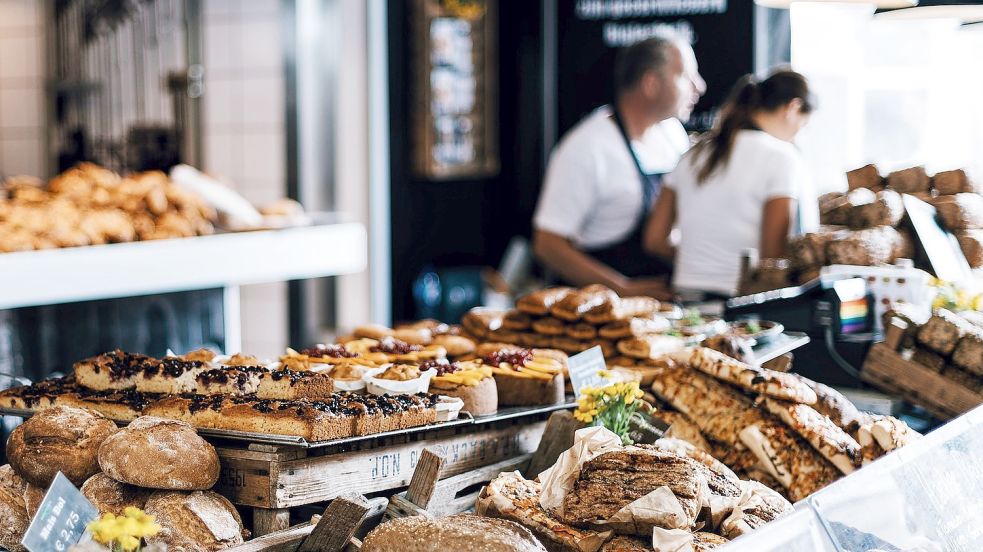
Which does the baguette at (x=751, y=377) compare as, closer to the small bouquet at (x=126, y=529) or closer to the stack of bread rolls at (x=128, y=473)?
the stack of bread rolls at (x=128, y=473)

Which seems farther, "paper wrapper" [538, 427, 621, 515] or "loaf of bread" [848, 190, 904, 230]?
"loaf of bread" [848, 190, 904, 230]

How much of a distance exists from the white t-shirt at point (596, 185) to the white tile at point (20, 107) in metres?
4.01

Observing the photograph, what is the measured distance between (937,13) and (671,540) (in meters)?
1.96

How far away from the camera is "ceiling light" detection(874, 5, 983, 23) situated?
2.83 metres

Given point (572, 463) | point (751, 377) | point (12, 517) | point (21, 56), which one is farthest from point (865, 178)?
point (21, 56)

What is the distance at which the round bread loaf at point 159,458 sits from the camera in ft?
5.91

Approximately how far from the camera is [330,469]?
6.38 ft

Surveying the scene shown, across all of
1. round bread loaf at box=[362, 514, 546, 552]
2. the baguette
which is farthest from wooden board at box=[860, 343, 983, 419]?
round bread loaf at box=[362, 514, 546, 552]

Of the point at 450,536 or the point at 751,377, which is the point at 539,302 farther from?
the point at 450,536

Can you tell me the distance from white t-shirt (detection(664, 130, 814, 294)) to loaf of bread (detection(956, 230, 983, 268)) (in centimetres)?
80

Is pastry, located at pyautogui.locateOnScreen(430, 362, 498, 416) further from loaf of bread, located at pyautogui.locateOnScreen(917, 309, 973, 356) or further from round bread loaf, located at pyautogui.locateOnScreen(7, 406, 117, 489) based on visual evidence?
loaf of bread, located at pyautogui.locateOnScreen(917, 309, 973, 356)

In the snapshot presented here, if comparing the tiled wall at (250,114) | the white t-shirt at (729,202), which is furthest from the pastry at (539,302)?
the tiled wall at (250,114)

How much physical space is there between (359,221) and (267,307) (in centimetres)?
83

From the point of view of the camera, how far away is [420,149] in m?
7.16
